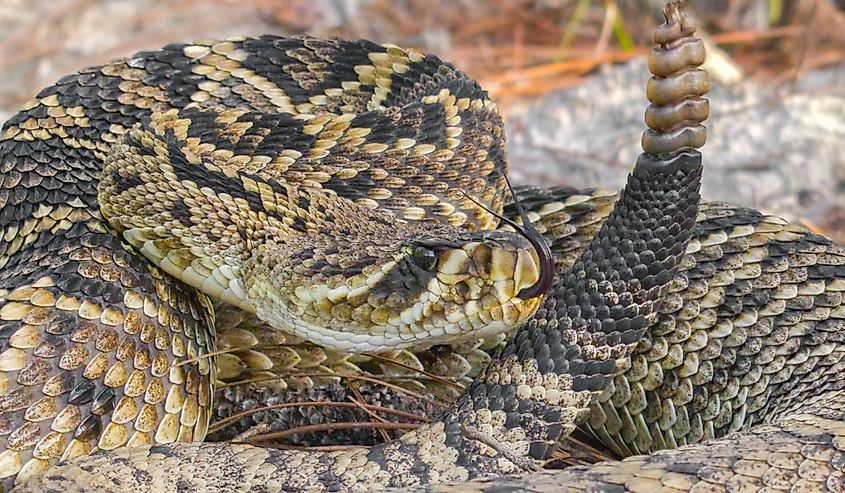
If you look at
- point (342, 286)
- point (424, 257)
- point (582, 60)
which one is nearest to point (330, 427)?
point (342, 286)

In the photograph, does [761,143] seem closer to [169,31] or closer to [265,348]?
[265,348]

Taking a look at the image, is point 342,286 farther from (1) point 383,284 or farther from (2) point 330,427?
(2) point 330,427

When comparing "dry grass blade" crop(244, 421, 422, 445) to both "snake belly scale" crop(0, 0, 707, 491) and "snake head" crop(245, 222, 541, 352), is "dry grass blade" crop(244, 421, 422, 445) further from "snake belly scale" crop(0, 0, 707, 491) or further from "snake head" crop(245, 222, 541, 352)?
"snake head" crop(245, 222, 541, 352)

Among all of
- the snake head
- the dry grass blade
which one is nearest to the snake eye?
the snake head

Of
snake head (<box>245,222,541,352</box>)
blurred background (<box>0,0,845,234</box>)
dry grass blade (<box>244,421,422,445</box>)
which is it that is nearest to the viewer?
snake head (<box>245,222,541,352</box>)

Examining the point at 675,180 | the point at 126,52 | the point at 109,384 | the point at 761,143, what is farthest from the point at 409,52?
the point at 126,52

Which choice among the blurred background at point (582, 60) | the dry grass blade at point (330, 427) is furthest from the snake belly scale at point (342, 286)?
the blurred background at point (582, 60)

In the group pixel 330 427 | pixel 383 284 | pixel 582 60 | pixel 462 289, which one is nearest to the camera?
pixel 462 289
